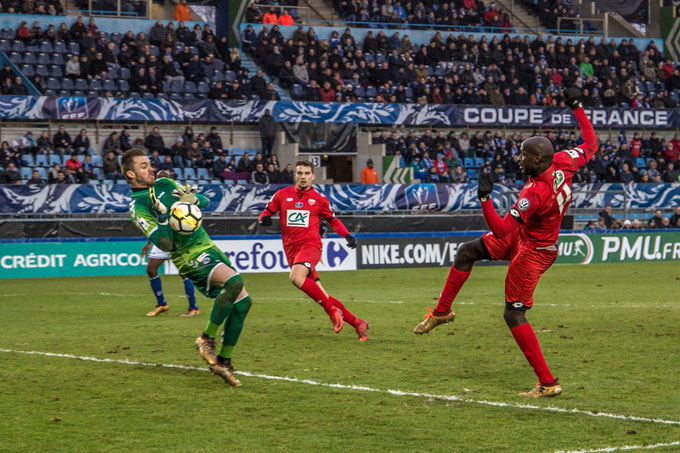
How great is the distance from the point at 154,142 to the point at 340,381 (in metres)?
22.2

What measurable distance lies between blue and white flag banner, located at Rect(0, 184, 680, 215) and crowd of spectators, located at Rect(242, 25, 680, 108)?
513 cm

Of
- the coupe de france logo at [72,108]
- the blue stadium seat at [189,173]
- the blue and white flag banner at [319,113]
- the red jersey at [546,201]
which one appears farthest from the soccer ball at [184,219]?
the coupe de france logo at [72,108]

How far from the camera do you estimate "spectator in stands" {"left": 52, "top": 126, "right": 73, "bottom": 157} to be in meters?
28.9

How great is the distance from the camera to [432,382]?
871cm

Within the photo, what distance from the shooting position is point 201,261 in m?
8.88

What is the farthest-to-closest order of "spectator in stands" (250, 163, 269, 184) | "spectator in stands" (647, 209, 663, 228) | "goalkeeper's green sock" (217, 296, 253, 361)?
"spectator in stands" (647, 209, 663, 228), "spectator in stands" (250, 163, 269, 184), "goalkeeper's green sock" (217, 296, 253, 361)

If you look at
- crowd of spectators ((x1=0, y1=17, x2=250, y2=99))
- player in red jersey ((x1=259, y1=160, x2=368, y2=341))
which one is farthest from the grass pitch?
crowd of spectators ((x1=0, y1=17, x2=250, y2=99))

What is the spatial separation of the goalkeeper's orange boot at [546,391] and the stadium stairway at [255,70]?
2720cm

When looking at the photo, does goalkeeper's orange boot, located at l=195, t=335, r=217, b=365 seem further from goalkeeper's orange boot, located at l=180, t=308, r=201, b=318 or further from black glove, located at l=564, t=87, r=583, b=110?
goalkeeper's orange boot, located at l=180, t=308, r=201, b=318

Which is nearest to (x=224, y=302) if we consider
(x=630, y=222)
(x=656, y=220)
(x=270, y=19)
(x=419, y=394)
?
(x=419, y=394)

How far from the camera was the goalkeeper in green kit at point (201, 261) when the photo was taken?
8.61m

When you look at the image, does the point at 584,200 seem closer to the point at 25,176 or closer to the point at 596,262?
the point at 596,262

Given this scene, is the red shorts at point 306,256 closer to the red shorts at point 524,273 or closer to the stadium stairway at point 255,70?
the red shorts at point 524,273

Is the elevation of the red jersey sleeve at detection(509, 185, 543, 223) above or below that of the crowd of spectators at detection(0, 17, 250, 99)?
above
